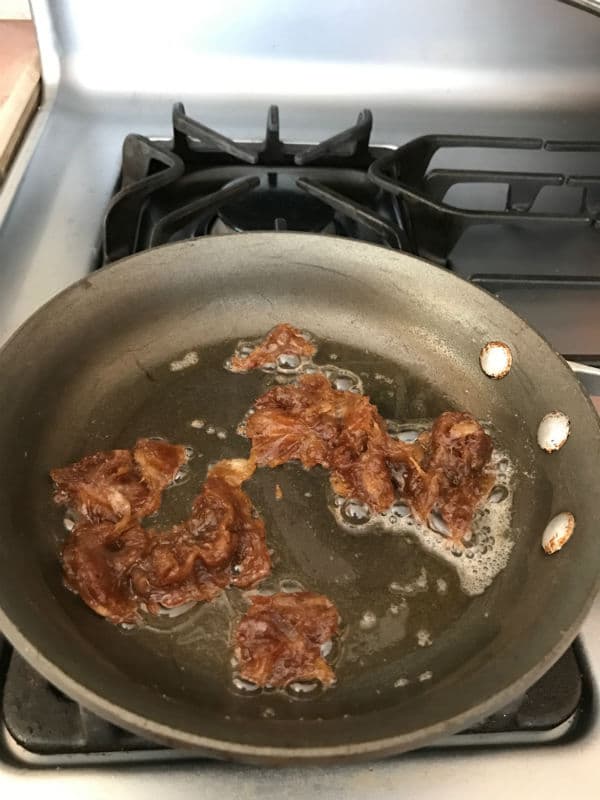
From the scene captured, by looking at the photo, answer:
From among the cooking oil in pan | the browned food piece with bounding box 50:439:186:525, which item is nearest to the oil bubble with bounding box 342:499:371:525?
the cooking oil in pan

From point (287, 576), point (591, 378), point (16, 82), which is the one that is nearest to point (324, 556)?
point (287, 576)

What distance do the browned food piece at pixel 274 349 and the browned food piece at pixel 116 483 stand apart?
0.63 ft

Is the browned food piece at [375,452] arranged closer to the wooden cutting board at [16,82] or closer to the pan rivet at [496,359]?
the pan rivet at [496,359]

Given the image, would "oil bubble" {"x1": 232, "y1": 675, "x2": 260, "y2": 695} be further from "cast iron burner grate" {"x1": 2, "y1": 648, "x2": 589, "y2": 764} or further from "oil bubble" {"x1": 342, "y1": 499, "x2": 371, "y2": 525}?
"oil bubble" {"x1": 342, "y1": 499, "x2": 371, "y2": 525}

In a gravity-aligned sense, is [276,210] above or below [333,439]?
above

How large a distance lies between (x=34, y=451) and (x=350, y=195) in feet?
2.12

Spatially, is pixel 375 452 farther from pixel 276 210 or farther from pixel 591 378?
pixel 276 210

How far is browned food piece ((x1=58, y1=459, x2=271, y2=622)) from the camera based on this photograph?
762 mm

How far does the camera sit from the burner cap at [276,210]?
1148mm

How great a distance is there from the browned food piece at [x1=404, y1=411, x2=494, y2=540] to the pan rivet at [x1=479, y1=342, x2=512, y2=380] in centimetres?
9

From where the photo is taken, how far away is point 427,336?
40.7 inches

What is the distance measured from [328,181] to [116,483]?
623mm

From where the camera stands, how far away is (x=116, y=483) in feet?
2.75

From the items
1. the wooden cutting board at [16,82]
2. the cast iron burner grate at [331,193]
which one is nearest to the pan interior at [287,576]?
the cast iron burner grate at [331,193]
